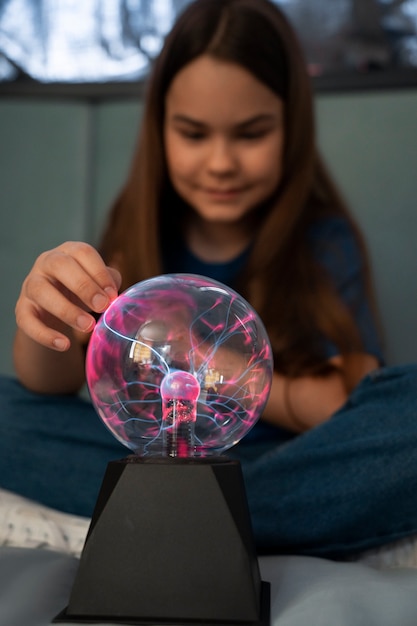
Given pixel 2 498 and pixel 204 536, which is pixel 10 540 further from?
pixel 204 536

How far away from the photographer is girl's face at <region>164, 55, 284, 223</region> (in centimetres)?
118

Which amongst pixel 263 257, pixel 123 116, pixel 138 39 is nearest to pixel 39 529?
pixel 263 257

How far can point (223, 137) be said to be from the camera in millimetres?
1189

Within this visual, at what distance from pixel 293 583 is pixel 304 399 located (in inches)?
17.6

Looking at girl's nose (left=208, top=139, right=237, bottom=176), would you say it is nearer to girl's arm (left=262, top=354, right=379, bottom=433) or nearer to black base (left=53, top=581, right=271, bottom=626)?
girl's arm (left=262, top=354, right=379, bottom=433)

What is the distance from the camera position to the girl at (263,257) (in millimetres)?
796

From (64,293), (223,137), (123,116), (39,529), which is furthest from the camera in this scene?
(123,116)

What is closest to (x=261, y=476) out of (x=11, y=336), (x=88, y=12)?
(x=11, y=336)

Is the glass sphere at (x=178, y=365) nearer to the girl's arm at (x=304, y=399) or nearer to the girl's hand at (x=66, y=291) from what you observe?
the girl's hand at (x=66, y=291)

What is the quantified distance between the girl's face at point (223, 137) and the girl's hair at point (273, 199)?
26mm

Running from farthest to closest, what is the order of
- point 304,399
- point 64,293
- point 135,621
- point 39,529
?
point 304,399 → point 39,529 → point 64,293 → point 135,621

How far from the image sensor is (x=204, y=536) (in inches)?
22.3

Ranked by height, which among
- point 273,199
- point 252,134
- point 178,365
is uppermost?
point 252,134

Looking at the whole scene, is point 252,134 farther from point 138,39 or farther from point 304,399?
point 138,39
